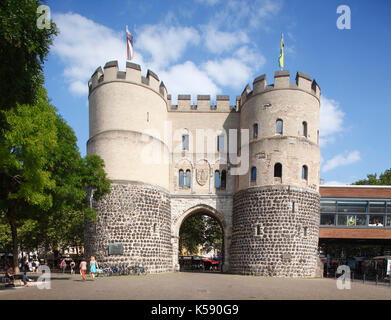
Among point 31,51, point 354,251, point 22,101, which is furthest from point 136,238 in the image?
point 354,251

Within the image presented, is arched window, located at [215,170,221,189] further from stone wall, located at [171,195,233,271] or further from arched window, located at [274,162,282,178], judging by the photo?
arched window, located at [274,162,282,178]

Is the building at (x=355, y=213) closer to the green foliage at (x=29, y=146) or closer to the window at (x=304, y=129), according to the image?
the window at (x=304, y=129)

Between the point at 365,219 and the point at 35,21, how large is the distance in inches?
1071

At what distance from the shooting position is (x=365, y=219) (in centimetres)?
3080

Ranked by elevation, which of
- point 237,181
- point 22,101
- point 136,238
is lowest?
point 136,238

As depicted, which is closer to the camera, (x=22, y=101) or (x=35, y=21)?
(x=35, y=21)

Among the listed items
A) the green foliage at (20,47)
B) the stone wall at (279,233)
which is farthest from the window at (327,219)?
the green foliage at (20,47)

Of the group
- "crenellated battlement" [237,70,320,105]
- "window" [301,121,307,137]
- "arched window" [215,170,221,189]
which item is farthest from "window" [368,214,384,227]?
"arched window" [215,170,221,189]

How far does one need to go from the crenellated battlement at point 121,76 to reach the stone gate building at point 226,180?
3.0 inches

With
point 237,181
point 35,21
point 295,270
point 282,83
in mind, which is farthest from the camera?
point 237,181

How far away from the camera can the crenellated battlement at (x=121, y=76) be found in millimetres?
29047

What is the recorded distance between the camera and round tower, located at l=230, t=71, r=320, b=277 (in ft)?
89.3
